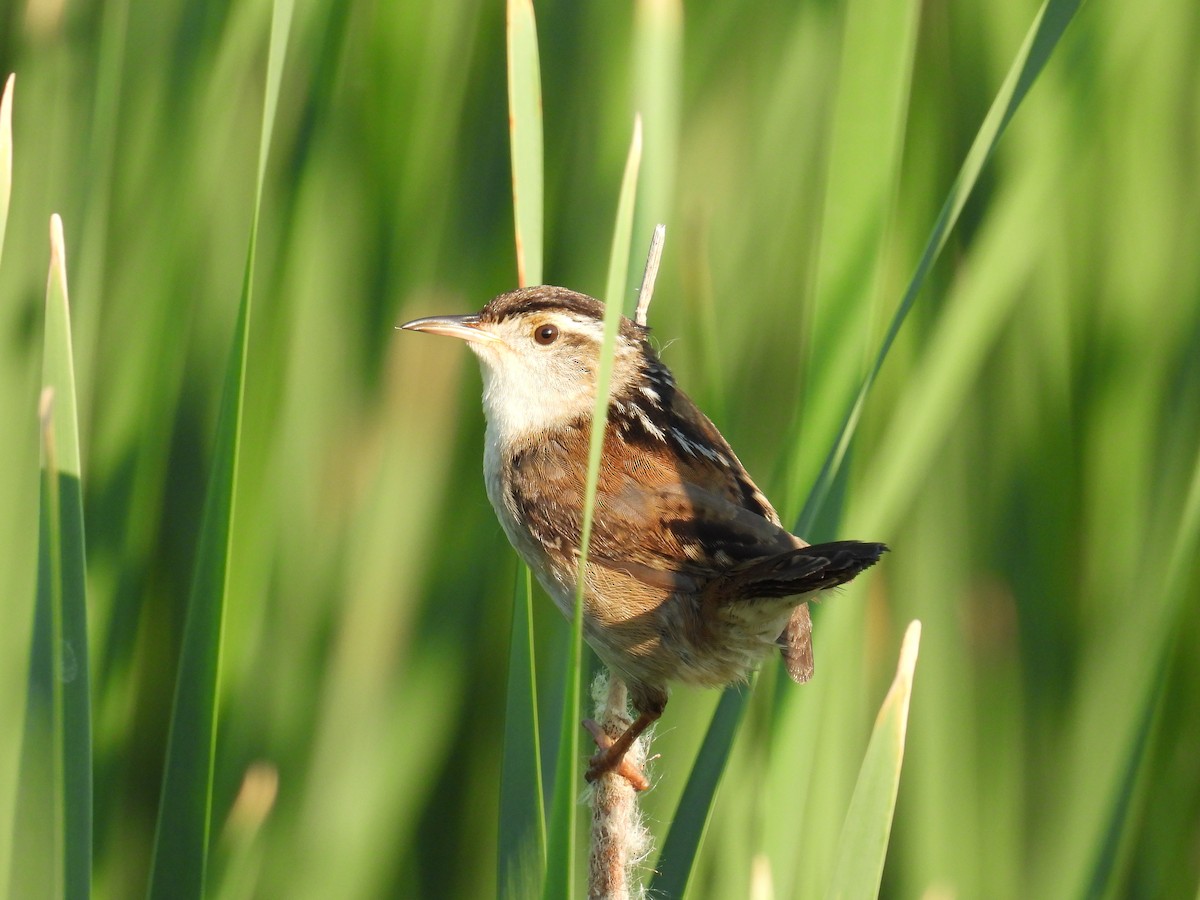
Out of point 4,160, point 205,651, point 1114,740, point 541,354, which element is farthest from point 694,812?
point 4,160

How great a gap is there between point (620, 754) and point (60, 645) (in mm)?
800

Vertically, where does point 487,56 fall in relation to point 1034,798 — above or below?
above

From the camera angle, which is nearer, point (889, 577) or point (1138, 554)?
point (1138, 554)

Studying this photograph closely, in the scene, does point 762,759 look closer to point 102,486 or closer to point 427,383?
point 427,383

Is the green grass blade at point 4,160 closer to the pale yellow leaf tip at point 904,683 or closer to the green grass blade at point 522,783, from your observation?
the green grass blade at point 522,783

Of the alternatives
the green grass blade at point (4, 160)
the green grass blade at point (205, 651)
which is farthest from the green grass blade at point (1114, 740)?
the green grass blade at point (4, 160)

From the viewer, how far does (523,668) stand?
4.82 ft

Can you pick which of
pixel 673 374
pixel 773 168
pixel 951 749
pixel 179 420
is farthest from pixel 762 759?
pixel 179 420

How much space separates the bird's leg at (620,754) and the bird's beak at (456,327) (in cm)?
66

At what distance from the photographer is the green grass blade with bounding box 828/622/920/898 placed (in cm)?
124

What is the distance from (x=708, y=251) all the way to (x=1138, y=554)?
909 millimetres

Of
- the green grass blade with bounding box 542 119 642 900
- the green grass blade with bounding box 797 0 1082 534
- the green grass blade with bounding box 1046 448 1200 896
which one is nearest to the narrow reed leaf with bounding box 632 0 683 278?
the green grass blade with bounding box 797 0 1082 534

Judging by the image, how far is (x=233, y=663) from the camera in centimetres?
189

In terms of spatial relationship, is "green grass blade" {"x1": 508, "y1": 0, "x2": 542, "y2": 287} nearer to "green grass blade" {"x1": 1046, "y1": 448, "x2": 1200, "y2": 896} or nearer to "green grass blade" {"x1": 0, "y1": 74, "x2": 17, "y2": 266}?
"green grass blade" {"x1": 0, "y1": 74, "x2": 17, "y2": 266}
